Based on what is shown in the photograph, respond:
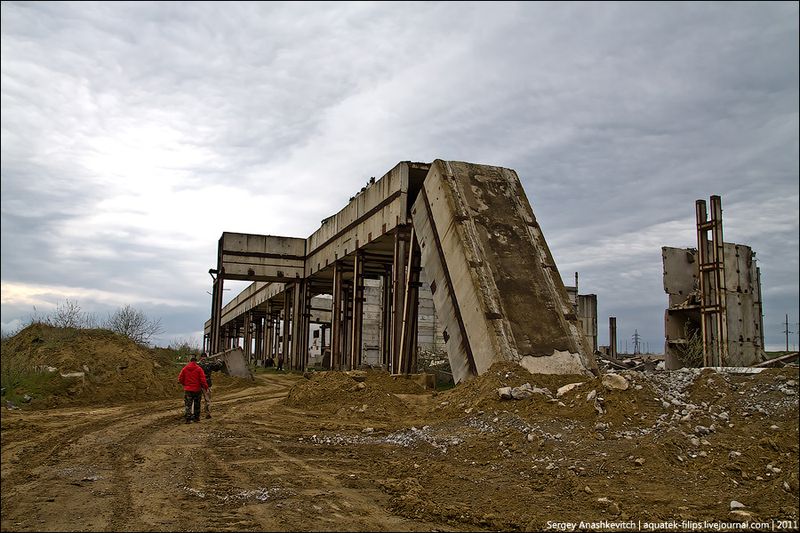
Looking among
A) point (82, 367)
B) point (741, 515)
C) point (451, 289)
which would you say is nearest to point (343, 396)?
point (451, 289)

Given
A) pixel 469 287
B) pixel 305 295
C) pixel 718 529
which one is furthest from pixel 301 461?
pixel 305 295

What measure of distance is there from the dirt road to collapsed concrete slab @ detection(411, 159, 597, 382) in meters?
1.30

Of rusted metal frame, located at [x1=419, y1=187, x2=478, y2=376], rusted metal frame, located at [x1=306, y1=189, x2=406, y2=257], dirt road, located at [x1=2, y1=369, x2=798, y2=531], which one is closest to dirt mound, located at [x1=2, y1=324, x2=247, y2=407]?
dirt road, located at [x1=2, y1=369, x2=798, y2=531]

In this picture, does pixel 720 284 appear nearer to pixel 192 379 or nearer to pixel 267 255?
pixel 192 379

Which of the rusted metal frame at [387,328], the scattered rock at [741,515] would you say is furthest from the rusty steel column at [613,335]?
the scattered rock at [741,515]

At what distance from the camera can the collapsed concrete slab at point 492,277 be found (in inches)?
460

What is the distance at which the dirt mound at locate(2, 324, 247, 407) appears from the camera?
14617 mm

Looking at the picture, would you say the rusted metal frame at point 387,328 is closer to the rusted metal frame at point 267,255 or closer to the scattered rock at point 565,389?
the rusted metal frame at point 267,255

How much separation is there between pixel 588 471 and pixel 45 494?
539 cm

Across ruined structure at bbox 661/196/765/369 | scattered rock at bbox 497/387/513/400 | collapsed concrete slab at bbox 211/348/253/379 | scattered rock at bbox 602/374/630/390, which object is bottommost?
collapsed concrete slab at bbox 211/348/253/379

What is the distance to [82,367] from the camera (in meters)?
16.0

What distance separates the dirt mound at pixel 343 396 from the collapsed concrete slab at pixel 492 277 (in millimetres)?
1712

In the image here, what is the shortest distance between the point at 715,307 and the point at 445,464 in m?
11.4

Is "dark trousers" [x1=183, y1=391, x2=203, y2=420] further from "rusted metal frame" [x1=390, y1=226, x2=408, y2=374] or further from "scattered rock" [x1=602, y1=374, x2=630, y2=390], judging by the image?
"scattered rock" [x1=602, y1=374, x2=630, y2=390]
